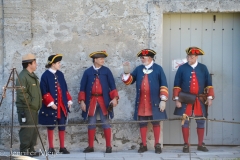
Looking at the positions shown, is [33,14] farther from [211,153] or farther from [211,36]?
[211,153]

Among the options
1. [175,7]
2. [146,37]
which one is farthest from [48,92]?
[175,7]

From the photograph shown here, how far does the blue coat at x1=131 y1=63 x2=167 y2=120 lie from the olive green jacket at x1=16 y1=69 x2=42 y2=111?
159 cm

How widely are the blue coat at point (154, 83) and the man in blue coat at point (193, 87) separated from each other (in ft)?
0.87

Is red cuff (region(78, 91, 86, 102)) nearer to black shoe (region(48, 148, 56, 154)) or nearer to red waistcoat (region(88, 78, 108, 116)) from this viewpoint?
red waistcoat (region(88, 78, 108, 116))

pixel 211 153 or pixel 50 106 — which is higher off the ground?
pixel 50 106

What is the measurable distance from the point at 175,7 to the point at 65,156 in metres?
3.02

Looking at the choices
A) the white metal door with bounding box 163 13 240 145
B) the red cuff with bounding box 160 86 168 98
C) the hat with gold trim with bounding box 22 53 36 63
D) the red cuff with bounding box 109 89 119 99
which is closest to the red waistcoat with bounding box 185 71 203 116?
the red cuff with bounding box 160 86 168 98

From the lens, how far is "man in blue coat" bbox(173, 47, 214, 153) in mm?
9078

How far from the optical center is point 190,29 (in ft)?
31.6

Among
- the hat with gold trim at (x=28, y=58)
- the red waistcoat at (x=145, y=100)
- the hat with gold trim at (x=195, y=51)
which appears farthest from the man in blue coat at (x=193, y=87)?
the hat with gold trim at (x=28, y=58)

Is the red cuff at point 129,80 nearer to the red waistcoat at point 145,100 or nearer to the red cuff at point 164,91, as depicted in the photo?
the red waistcoat at point 145,100

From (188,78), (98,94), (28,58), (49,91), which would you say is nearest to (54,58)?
(28,58)

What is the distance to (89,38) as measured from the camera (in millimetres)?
9414

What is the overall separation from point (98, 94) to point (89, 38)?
100 centimetres
